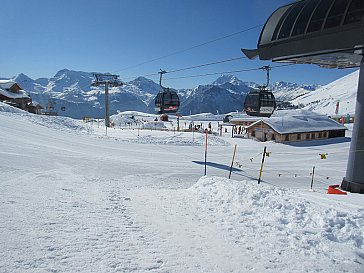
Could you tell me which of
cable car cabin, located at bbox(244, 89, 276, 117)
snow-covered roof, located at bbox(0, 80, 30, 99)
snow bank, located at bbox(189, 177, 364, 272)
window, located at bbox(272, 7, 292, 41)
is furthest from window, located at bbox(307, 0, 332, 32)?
snow-covered roof, located at bbox(0, 80, 30, 99)

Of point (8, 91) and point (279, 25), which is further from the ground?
point (8, 91)

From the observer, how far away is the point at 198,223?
5742 mm

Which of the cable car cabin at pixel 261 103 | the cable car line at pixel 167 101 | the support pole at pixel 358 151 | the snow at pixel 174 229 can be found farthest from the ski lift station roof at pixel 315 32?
the cable car line at pixel 167 101

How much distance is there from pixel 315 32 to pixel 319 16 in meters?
0.50

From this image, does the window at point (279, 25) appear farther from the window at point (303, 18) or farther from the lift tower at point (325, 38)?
the window at point (303, 18)

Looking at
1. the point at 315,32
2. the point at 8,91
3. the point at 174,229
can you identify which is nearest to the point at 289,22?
the point at 315,32

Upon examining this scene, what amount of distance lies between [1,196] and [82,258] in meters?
3.70

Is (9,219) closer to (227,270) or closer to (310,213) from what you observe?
(227,270)

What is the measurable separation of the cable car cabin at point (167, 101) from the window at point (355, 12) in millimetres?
14282

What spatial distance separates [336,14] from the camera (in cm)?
723

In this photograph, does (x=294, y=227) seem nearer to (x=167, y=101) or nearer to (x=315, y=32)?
(x=315, y=32)

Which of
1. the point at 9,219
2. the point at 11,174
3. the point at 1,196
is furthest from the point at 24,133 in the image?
the point at 9,219

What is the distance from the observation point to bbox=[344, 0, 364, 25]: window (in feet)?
22.2

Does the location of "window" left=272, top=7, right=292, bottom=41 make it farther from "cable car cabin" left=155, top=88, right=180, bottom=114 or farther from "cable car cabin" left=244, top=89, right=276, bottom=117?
"cable car cabin" left=155, top=88, right=180, bottom=114
